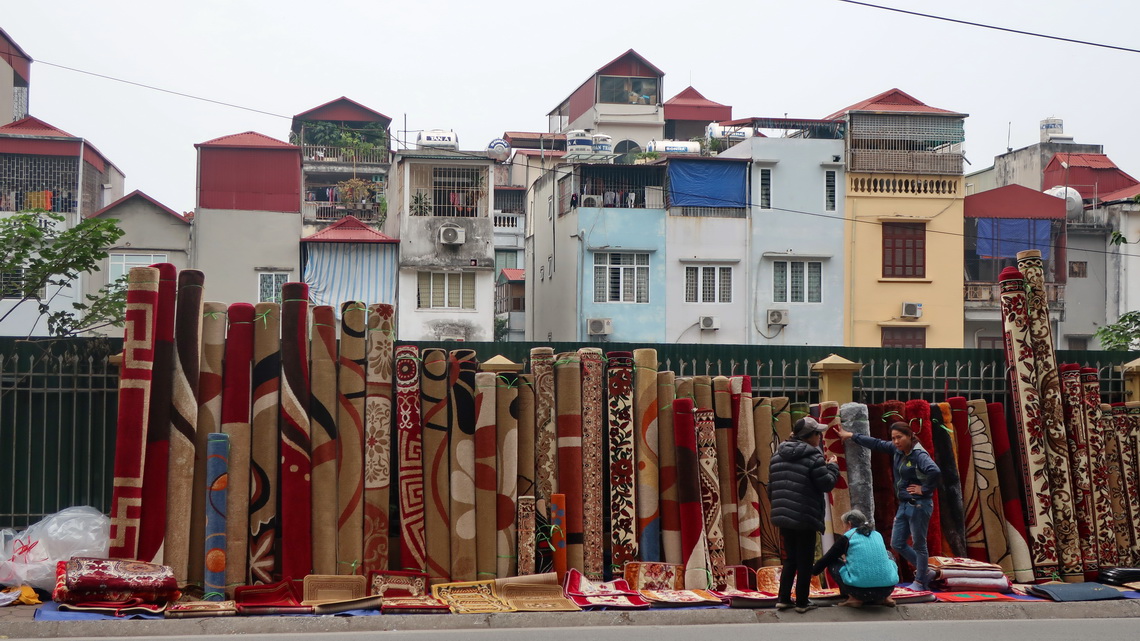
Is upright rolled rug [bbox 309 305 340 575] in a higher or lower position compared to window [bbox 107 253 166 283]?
lower

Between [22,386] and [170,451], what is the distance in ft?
5.56

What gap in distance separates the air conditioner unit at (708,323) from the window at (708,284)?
2.13ft

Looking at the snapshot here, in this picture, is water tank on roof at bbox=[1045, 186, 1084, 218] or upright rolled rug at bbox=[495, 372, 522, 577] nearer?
upright rolled rug at bbox=[495, 372, 522, 577]

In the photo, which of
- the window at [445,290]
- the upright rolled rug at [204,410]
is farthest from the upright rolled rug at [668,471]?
the window at [445,290]

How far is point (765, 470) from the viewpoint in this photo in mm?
9352

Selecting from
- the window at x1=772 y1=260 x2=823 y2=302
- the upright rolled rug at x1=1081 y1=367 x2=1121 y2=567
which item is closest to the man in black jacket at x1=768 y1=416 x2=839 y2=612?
the upright rolled rug at x1=1081 y1=367 x2=1121 y2=567

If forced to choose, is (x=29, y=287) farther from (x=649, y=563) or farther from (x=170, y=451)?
(x=649, y=563)

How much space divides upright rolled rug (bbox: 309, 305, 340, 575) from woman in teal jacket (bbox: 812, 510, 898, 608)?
3800 millimetres

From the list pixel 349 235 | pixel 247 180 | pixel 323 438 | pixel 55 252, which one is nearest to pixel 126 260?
pixel 247 180

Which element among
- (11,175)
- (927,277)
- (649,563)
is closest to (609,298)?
(927,277)

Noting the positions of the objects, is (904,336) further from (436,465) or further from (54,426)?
(54,426)

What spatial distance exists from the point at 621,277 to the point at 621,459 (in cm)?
2453

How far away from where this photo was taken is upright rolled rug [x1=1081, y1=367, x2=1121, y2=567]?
9.74 m

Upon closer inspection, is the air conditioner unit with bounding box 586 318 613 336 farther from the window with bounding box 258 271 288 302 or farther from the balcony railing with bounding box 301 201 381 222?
the balcony railing with bounding box 301 201 381 222
